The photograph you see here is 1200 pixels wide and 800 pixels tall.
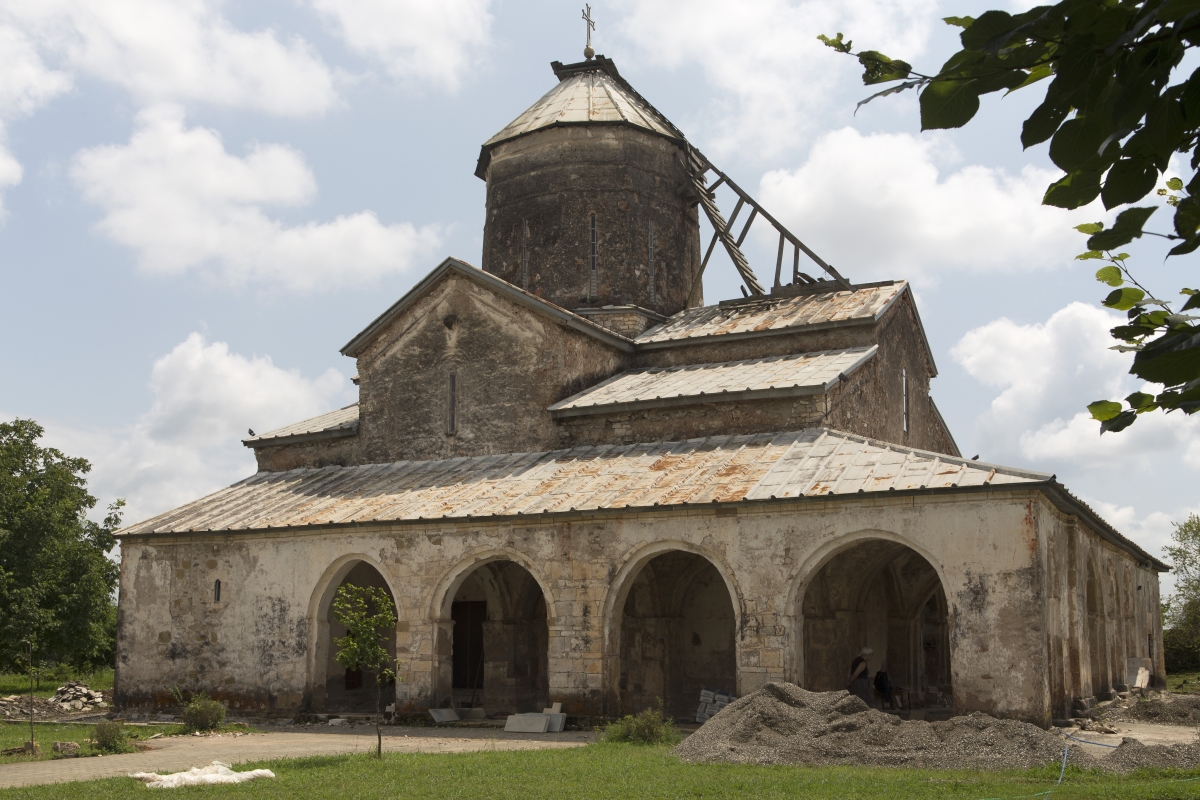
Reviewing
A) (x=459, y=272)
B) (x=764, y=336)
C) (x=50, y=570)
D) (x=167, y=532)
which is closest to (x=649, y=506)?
(x=764, y=336)

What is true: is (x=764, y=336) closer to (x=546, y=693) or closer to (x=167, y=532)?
(x=546, y=693)

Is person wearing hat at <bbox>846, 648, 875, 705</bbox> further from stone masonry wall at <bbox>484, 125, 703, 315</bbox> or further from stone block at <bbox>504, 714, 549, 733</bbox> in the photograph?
stone masonry wall at <bbox>484, 125, 703, 315</bbox>

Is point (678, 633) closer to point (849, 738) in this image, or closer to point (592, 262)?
point (849, 738)

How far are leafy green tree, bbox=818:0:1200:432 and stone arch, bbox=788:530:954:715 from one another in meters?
9.83

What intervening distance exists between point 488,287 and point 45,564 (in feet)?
51.1

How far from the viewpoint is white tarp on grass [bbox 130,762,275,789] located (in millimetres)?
9695

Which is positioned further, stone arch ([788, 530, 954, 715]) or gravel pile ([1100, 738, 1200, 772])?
stone arch ([788, 530, 954, 715])

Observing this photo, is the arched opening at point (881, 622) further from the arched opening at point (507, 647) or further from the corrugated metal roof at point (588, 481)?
the arched opening at point (507, 647)

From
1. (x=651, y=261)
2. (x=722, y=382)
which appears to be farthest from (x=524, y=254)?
(x=722, y=382)

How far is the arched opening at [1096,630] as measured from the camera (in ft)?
53.6

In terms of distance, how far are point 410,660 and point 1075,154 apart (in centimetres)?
1375

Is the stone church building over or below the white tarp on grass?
over

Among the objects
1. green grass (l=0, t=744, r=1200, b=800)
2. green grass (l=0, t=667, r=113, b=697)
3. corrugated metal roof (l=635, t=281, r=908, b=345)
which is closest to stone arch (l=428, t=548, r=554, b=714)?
corrugated metal roof (l=635, t=281, r=908, b=345)

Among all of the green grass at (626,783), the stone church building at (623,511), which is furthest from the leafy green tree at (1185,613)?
the green grass at (626,783)
